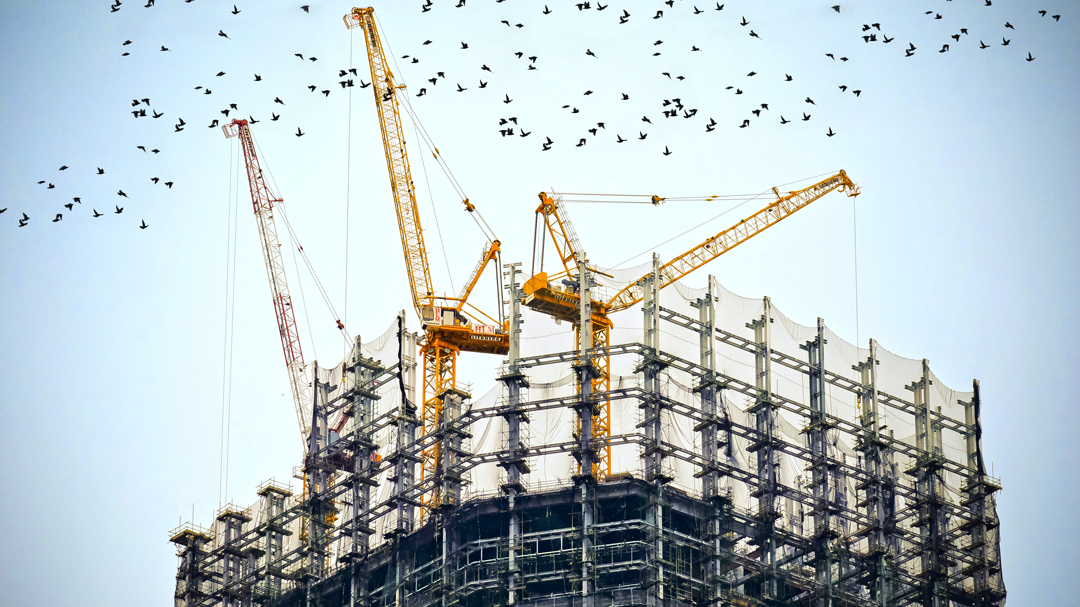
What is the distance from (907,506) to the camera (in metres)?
173

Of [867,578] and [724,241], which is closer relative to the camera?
[867,578]

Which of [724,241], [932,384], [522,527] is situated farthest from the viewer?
[724,241]

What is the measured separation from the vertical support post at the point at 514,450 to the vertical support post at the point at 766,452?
18714 millimetres

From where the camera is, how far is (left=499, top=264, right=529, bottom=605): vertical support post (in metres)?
154

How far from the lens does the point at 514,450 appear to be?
524ft

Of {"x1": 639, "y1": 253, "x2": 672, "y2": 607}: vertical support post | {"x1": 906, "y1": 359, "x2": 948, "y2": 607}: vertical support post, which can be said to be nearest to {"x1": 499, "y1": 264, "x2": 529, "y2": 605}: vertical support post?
{"x1": 639, "y1": 253, "x2": 672, "y2": 607}: vertical support post

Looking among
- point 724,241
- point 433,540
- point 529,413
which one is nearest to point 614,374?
point 529,413

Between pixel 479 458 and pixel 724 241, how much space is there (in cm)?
4331

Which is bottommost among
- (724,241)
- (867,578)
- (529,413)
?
(867,578)

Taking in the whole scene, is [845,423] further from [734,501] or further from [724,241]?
[724,241]

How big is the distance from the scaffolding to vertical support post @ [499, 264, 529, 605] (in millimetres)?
201

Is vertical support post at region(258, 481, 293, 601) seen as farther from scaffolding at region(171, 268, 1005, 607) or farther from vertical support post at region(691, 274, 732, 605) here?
vertical support post at region(691, 274, 732, 605)

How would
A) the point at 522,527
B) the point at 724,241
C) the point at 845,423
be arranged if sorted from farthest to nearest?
the point at 724,241 < the point at 845,423 < the point at 522,527

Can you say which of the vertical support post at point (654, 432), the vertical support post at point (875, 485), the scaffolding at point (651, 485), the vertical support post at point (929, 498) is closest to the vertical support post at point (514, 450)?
the scaffolding at point (651, 485)
